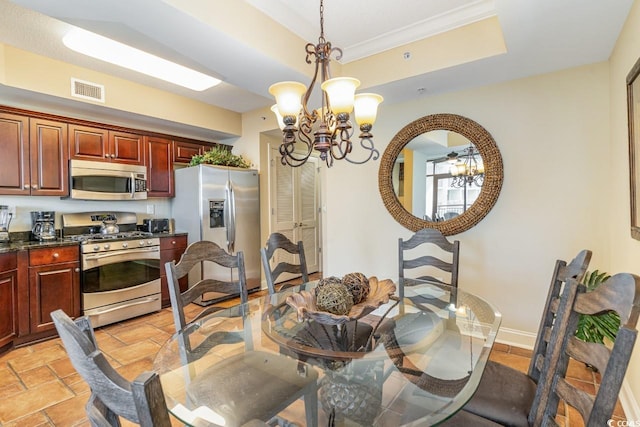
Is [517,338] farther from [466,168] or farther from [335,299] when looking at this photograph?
[335,299]

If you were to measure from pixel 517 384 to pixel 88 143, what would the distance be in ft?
14.3

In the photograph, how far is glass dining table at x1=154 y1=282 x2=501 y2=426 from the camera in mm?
1208

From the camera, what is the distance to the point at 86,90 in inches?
128

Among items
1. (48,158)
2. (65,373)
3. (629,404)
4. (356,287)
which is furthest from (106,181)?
(629,404)

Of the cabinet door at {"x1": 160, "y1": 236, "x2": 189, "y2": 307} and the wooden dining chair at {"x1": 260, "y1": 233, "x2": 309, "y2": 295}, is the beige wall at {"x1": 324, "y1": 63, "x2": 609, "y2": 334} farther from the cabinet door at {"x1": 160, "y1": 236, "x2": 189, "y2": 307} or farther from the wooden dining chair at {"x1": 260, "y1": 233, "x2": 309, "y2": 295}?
the cabinet door at {"x1": 160, "y1": 236, "x2": 189, "y2": 307}

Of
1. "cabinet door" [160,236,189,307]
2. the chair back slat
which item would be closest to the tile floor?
"cabinet door" [160,236,189,307]

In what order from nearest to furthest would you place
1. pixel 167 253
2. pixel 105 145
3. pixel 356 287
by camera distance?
pixel 356 287, pixel 105 145, pixel 167 253

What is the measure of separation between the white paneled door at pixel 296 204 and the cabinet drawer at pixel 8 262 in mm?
2857

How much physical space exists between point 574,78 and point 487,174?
0.95m

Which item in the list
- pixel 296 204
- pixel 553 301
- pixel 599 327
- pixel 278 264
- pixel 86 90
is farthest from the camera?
pixel 296 204

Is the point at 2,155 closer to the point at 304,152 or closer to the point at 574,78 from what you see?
the point at 304,152

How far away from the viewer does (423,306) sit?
2088 millimetres

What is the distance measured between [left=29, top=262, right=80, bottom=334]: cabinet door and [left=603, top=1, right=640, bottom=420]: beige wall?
4414mm

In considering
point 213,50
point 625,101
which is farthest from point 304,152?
point 625,101
